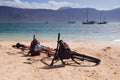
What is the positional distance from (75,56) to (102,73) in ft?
11.0

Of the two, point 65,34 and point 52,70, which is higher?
point 52,70

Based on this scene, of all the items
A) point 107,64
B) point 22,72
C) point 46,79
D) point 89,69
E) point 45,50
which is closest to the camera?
point 46,79

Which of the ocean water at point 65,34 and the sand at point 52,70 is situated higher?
the sand at point 52,70

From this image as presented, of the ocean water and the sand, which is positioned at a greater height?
the sand

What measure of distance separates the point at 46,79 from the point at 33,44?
5.57 m

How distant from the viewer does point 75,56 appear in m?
14.5

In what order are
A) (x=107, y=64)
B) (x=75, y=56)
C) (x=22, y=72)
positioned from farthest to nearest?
(x=75, y=56)
(x=107, y=64)
(x=22, y=72)

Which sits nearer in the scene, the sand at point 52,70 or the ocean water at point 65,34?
the sand at point 52,70

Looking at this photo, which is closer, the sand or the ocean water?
the sand

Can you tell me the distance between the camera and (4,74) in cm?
1052

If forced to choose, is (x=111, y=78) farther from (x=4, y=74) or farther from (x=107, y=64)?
(x=4, y=74)

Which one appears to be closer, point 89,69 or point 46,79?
point 46,79

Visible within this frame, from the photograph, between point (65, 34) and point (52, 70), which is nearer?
point (52, 70)

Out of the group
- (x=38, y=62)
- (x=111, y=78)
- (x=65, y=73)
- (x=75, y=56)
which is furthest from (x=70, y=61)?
(x=111, y=78)
